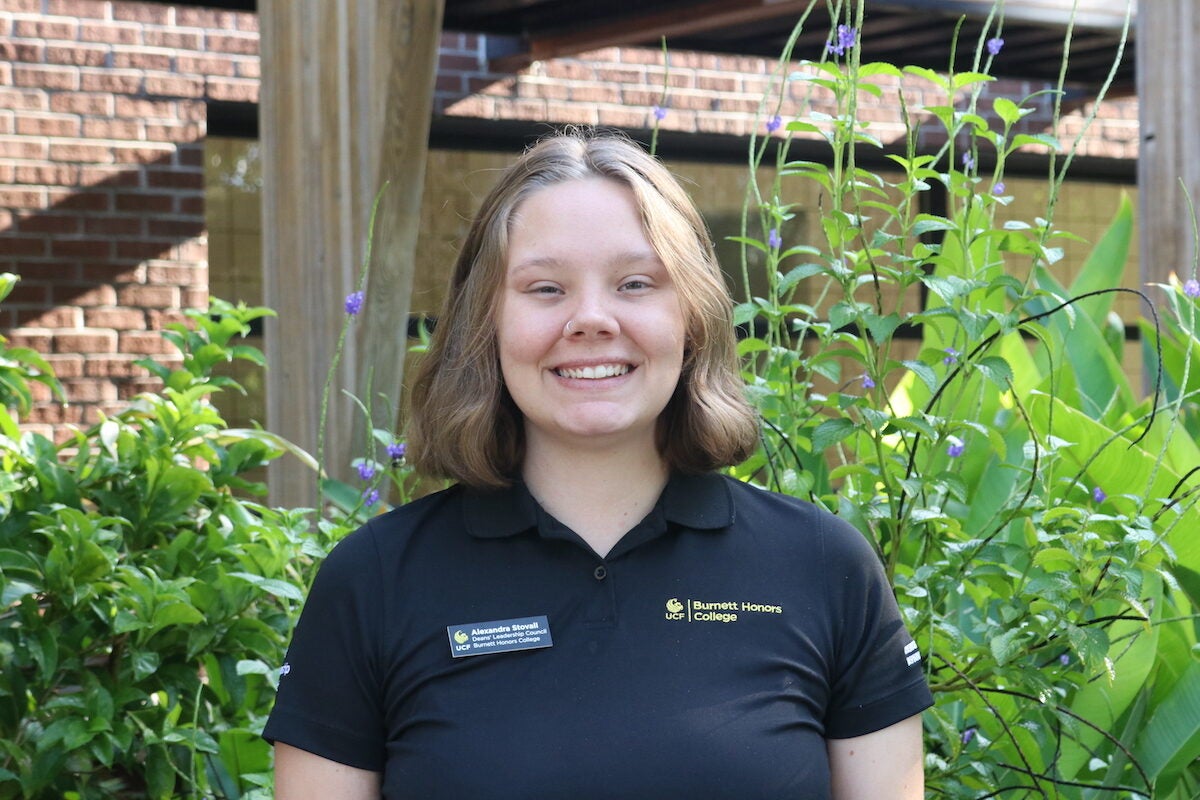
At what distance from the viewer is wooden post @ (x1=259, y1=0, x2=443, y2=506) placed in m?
3.31

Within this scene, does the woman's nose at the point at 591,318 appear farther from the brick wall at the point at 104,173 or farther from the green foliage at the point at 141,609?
the brick wall at the point at 104,173

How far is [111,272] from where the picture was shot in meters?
5.82

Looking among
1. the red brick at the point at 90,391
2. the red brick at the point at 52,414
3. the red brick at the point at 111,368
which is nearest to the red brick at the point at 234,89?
the red brick at the point at 111,368

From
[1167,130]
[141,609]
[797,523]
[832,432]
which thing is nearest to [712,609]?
[797,523]

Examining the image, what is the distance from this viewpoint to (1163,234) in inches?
130

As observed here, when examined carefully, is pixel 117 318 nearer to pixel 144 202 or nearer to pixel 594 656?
pixel 144 202

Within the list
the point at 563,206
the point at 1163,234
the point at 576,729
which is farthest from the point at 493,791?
the point at 1163,234

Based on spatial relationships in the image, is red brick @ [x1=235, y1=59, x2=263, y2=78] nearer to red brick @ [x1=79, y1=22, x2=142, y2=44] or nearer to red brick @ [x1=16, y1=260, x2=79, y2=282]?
red brick @ [x1=79, y1=22, x2=142, y2=44]

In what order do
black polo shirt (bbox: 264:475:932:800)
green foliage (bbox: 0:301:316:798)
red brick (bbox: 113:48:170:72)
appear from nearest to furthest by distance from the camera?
black polo shirt (bbox: 264:475:932:800) → green foliage (bbox: 0:301:316:798) → red brick (bbox: 113:48:170:72)

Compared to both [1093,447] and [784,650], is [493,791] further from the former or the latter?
[1093,447]

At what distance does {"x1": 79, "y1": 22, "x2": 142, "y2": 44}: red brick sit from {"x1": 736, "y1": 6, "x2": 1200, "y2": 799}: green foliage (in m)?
4.07

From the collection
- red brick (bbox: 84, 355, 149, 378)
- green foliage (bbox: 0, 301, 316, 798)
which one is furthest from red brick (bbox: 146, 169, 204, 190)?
green foliage (bbox: 0, 301, 316, 798)

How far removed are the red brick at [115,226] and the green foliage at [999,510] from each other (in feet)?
13.0

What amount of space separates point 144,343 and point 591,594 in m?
4.72
